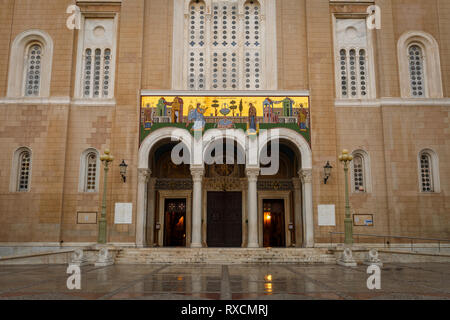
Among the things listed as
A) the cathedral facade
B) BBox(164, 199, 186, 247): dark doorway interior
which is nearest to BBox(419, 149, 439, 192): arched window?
the cathedral facade

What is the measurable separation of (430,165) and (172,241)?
15.3m

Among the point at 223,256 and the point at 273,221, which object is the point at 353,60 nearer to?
the point at 273,221

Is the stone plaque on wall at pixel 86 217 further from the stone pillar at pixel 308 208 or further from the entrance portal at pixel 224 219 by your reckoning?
the stone pillar at pixel 308 208

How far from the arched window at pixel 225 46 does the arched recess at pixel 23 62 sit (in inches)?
297

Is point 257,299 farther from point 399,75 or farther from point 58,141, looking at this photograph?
point 399,75

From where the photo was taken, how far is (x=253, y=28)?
2327cm

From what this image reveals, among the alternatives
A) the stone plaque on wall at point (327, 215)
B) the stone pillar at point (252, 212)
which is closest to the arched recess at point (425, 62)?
the stone plaque on wall at point (327, 215)

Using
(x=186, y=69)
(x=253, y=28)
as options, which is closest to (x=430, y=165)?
(x=253, y=28)

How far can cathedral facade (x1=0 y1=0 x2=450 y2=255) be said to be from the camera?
2042cm

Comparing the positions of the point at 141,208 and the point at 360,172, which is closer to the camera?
the point at 141,208

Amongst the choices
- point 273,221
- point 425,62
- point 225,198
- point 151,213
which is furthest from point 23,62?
point 425,62

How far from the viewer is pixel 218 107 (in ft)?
70.3

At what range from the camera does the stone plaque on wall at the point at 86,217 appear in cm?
2038

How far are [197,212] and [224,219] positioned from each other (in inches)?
164
